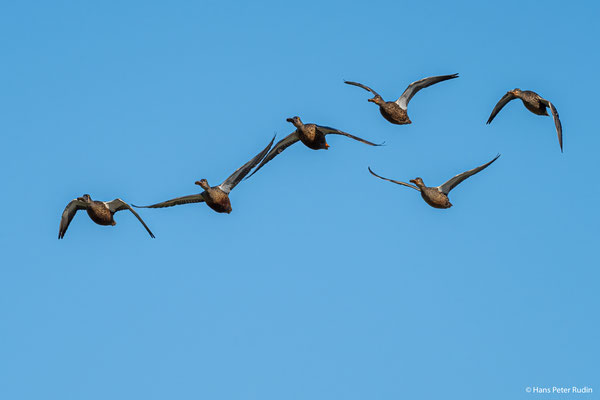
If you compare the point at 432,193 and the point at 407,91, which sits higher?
the point at 407,91

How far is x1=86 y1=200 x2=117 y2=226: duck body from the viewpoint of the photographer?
96.8ft

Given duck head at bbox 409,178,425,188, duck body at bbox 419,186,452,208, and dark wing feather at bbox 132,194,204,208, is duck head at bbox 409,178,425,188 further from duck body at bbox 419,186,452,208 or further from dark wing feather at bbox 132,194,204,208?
dark wing feather at bbox 132,194,204,208

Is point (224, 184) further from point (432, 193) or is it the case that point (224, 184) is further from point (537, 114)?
point (537, 114)

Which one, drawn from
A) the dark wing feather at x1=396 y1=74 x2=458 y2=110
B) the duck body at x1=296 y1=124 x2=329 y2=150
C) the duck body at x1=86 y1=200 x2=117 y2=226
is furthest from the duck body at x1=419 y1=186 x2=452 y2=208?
the duck body at x1=86 y1=200 x2=117 y2=226

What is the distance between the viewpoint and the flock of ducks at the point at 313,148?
2856cm

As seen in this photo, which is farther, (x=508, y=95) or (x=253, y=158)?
(x=508, y=95)

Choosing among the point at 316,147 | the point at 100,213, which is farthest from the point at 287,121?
the point at 100,213

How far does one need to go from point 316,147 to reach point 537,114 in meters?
6.91

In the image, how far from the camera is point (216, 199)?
28.5m

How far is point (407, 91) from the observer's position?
3000 centimetres

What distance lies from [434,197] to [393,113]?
2735 millimetres

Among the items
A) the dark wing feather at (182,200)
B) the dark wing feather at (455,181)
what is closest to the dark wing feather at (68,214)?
the dark wing feather at (182,200)

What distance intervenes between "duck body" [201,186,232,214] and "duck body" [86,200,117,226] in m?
3.07

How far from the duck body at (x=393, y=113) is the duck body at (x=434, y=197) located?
2074 millimetres
